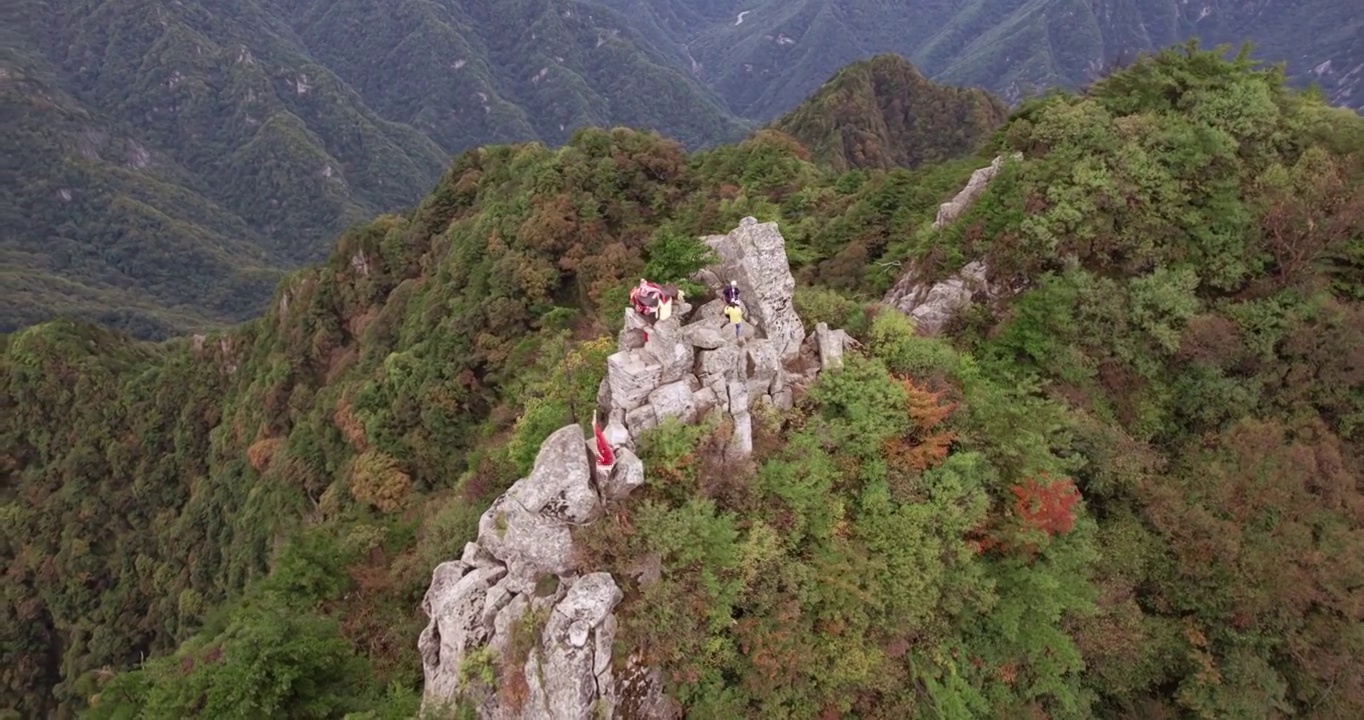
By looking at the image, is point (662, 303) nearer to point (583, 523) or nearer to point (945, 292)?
point (583, 523)

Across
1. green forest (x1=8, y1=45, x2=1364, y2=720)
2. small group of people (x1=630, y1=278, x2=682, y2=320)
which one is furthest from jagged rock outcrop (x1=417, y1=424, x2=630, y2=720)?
small group of people (x1=630, y1=278, x2=682, y2=320)

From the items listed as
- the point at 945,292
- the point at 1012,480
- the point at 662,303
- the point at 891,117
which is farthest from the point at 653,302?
the point at 891,117

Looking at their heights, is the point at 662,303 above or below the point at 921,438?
above

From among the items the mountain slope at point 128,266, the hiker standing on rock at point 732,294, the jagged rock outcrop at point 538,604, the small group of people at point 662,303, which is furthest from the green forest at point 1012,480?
the mountain slope at point 128,266

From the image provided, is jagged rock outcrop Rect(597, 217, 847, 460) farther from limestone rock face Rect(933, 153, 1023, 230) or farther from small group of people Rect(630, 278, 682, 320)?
limestone rock face Rect(933, 153, 1023, 230)

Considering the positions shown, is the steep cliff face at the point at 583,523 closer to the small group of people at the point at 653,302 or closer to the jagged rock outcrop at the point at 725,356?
the jagged rock outcrop at the point at 725,356

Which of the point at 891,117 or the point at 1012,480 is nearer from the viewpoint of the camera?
the point at 1012,480
